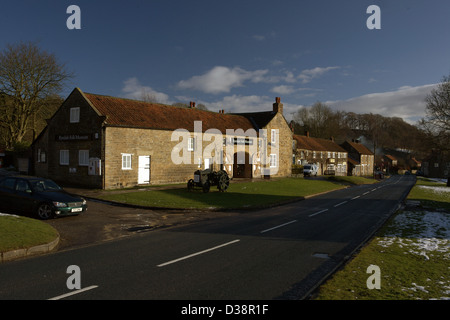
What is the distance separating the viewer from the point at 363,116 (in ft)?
385

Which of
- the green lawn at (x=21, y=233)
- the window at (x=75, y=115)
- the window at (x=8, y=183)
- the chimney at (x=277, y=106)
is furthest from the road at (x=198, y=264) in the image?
the chimney at (x=277, y=106)

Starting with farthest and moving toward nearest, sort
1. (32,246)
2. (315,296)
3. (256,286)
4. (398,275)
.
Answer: (32,246)
(398,275)
(256,286)
(315,296)

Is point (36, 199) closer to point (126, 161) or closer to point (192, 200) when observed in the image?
point (192, 200)

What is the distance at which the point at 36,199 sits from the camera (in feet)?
42.0

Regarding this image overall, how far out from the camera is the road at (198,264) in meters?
5.86

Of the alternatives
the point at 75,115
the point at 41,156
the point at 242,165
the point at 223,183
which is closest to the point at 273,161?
the point at 242,165

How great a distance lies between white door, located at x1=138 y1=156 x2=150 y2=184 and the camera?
2558 centimetres

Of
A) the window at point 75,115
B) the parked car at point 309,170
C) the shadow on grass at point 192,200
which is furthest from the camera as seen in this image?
the parked car at point 309,170

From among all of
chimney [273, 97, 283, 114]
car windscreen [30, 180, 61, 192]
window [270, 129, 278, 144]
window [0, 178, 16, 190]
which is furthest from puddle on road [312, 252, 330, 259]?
chimney [273, 97, 283, 114]

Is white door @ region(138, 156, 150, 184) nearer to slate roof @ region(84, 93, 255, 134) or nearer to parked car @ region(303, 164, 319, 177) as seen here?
slate roof @ region(84, 93, 255, 134)

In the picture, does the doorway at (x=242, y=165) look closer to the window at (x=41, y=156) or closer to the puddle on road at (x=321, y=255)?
the window at (x=41, y=156)

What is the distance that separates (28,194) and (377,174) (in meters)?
67.1

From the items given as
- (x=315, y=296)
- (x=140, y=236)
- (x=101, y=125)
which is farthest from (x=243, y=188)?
(x=315, y=296)

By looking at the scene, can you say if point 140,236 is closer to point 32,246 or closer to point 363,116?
point 32,246
